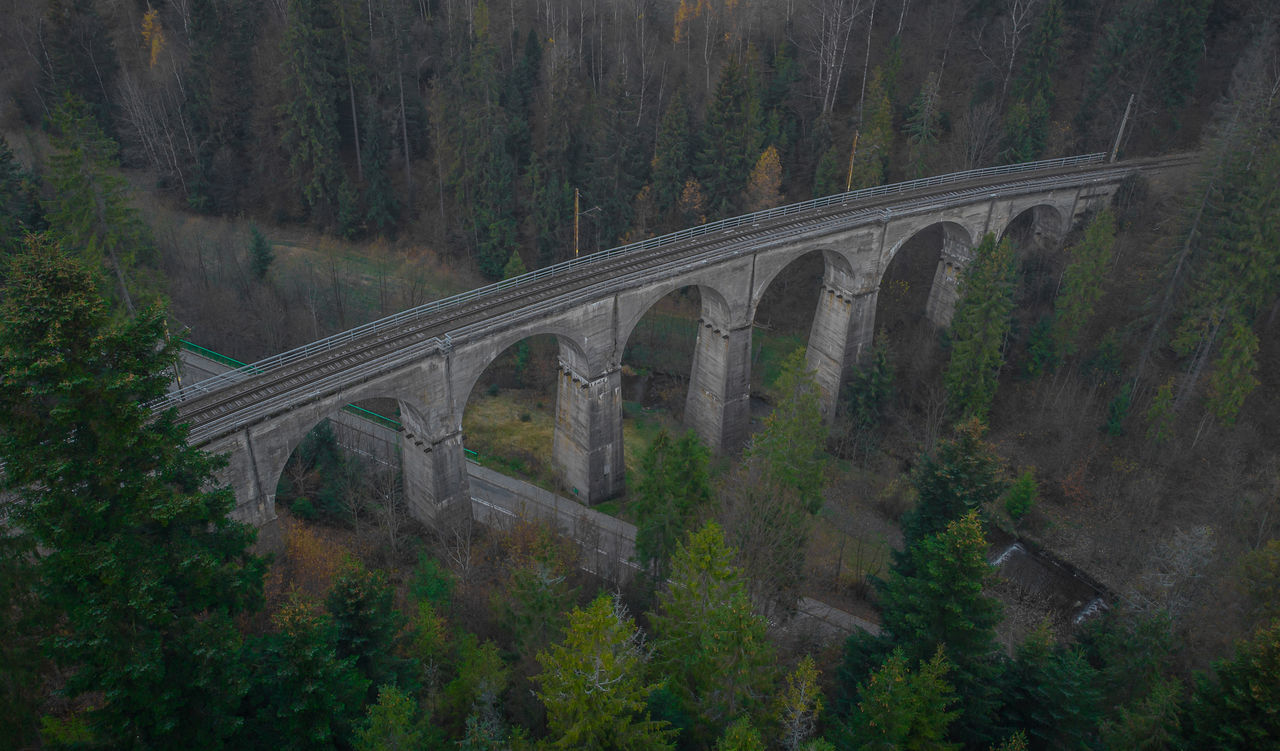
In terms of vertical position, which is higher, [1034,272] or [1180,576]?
[1034,272]

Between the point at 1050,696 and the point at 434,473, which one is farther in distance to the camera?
the point at 434,473

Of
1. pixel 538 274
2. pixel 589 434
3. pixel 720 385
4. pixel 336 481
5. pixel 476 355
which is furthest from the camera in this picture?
pixel 720 385

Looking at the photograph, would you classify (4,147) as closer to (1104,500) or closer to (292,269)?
(292,269)

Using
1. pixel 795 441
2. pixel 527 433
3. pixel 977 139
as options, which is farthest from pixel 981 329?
pixel 527 433

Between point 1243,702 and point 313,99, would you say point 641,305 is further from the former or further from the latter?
point 313,99

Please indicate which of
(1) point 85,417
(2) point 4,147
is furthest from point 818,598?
(2) point 4,147

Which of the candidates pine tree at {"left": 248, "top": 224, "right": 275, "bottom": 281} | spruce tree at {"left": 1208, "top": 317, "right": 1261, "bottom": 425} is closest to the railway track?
spruce tree at {"left": 1208, "top": 317, "right": 1261, "bottom": 425}

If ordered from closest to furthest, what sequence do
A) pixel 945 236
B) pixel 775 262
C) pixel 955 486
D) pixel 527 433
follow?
1. pixel 955 486
2. pixel 775 262
3. pixel 527 433
4. pixel 945 236
